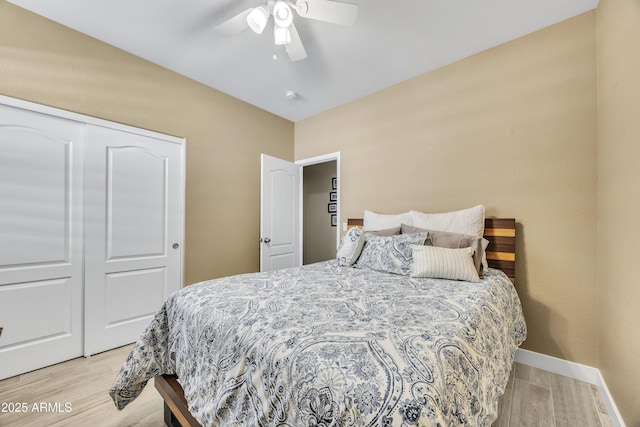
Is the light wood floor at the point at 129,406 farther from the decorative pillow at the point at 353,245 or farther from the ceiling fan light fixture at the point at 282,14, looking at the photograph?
the ceiling fan light fixture at the point at 282,14

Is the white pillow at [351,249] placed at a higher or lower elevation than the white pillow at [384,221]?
lower

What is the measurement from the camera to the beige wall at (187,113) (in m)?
1.96

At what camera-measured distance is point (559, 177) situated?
1988mm

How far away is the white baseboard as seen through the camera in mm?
1654

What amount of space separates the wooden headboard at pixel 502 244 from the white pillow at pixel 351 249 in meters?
1.05

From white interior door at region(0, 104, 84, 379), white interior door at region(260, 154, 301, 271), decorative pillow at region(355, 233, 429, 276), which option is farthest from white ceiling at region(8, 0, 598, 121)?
decorative pillow at region(355, 233, 429, 276)

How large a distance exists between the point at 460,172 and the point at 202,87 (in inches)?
112

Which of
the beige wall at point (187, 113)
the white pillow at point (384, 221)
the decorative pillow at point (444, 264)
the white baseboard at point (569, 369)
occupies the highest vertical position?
the beige wall at point (187, 113)

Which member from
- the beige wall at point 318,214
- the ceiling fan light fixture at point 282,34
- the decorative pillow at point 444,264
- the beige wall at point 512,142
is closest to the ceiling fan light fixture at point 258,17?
the ceiling fan light fixture at point 282,34

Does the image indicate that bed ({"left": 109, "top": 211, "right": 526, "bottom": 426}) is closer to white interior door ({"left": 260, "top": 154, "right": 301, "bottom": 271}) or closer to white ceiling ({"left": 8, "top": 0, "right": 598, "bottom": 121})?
white interior door ({"left": 260, "top": 154, "right": 301, "bottom": 271})

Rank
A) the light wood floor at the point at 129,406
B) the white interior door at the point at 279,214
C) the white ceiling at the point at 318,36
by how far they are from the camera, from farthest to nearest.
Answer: the white interior door at the point at 279,214 → the white ceiling at the point at 318,36 → the light wood floor at the point at 129,406

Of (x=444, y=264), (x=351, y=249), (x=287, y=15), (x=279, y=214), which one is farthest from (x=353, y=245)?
(x=287, y=15)

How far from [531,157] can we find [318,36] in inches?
77.4

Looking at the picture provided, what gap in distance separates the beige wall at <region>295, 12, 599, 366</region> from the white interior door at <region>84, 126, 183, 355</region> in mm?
2425
